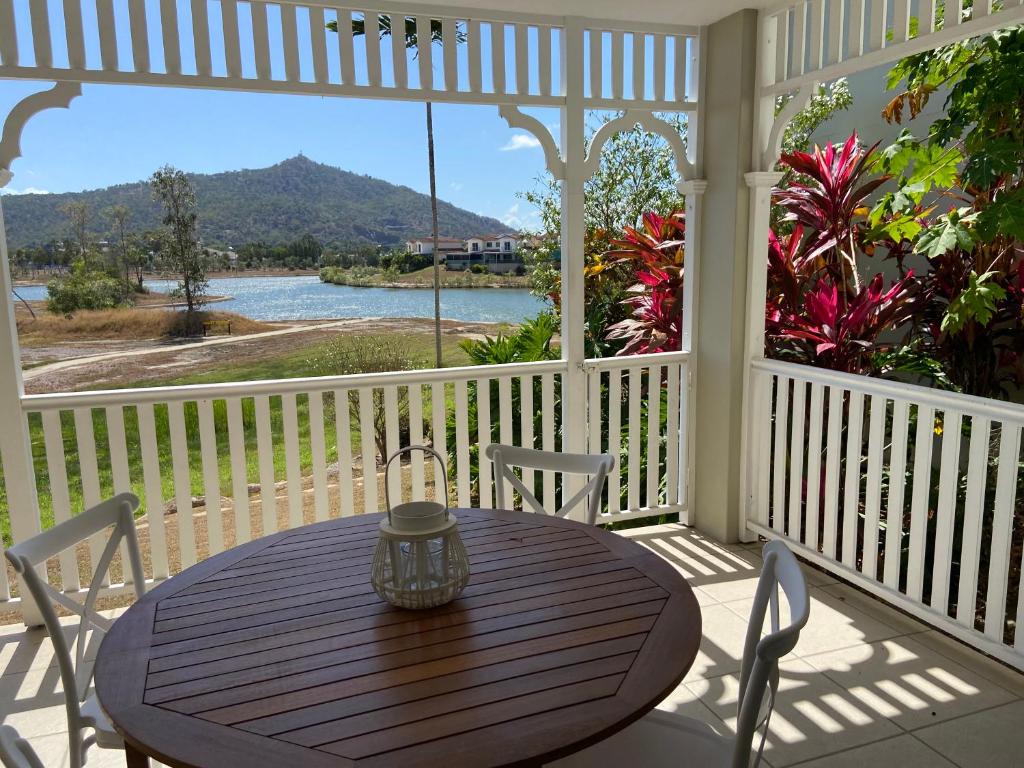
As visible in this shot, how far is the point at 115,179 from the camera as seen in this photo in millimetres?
10281

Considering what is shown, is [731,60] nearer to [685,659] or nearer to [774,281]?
[774,281]

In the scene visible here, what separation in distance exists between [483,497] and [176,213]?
801cm

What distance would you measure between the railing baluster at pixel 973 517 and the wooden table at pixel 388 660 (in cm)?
156

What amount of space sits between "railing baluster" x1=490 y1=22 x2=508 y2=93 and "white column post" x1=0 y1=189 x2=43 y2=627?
7.09 feet

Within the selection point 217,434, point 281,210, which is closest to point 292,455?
point 217,434

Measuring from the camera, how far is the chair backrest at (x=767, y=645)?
1.28m

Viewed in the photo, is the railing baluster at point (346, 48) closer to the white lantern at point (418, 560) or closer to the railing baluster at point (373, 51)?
the railing baluster at point (373, 51)

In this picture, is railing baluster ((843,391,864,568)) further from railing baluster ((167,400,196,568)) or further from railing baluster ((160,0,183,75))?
railing baluster ((160,0,183,75))

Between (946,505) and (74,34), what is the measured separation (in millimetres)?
3969

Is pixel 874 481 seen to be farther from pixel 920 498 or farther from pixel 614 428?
pixel 614 428

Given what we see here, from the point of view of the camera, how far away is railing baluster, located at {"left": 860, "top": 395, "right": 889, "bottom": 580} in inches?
123

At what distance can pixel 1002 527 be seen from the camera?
264 cm

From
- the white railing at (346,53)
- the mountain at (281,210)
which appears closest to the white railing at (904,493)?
the white railing at (346,53)

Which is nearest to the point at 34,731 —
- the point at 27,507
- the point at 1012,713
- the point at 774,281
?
the point at 27,507
